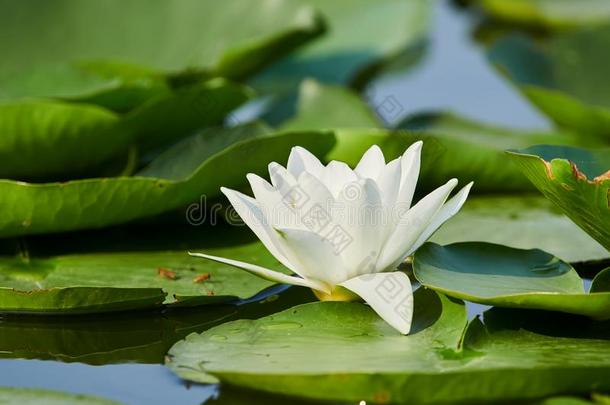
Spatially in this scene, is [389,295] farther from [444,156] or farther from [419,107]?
[419,107]

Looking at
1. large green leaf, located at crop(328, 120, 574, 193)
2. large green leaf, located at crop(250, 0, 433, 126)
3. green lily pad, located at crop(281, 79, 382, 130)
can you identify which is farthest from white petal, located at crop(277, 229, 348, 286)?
large green leaf, located at crop(250, 0, 433, 126)

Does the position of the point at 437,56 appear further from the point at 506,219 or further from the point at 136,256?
the point at 136,256

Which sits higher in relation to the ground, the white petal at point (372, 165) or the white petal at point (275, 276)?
the white petal at point (372, 165)

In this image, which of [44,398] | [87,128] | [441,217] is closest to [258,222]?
[441,217]

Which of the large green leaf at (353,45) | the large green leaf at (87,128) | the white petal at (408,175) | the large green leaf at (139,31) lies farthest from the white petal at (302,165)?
the large green leaf at (353,45)

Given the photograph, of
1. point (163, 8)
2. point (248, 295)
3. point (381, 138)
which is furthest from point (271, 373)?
point (163, 8)

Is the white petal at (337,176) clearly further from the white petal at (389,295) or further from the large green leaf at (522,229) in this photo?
the large green leaf at (522,229)

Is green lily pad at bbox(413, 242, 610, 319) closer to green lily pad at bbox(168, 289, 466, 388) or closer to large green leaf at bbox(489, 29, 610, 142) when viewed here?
green lily pad at bbox(168, 289, 466, 388)
